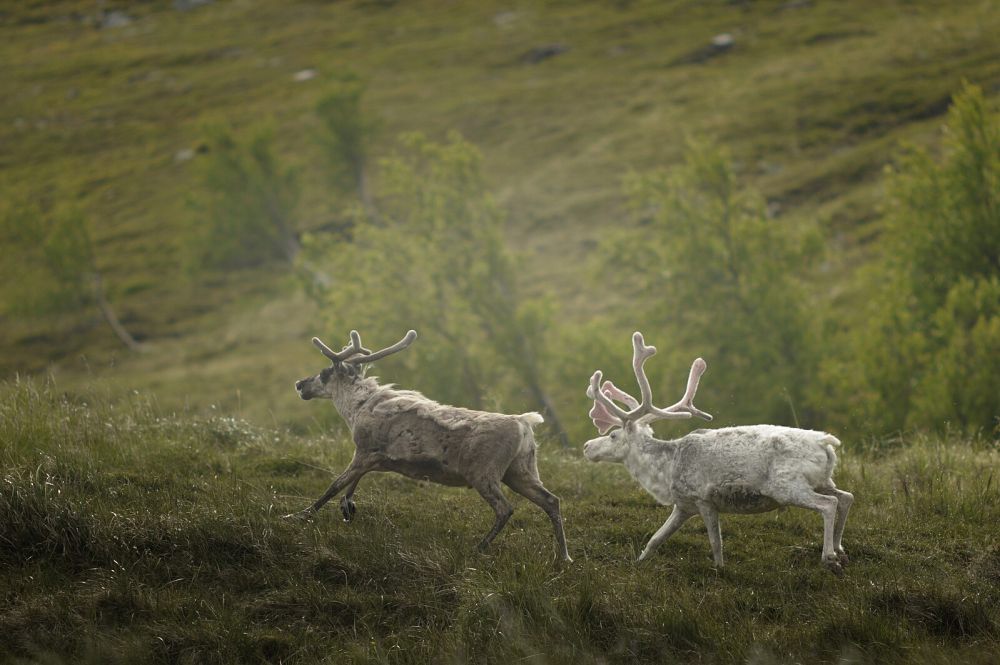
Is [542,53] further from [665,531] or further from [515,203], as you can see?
[665,531]

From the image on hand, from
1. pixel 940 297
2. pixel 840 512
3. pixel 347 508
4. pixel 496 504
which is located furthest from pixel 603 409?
pixel 940 297

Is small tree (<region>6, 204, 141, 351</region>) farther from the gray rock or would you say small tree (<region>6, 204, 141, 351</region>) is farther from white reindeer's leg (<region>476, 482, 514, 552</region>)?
white reindeer's leg (<region>476, 482, 514, 552</region>)

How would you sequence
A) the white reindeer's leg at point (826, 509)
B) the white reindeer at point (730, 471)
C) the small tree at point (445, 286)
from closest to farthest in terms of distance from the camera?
1. the white reindeer's leg at point (826, 509)
2. the white reindeer at point (730, 471)
3. the small tree at point (445, 286)

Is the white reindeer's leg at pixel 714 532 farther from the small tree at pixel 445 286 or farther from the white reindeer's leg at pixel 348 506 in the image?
the small tree at pixel 445 286

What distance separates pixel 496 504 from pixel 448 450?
2.22 feet

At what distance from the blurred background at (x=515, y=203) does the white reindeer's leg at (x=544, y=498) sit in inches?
159

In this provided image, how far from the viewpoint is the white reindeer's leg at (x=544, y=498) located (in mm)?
8094

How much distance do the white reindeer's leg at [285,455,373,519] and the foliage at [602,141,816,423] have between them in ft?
79.1

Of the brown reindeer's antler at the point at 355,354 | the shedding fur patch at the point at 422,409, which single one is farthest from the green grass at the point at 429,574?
the brown reindeer's antler at the point at 355,354

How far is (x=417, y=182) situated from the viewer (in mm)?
38750

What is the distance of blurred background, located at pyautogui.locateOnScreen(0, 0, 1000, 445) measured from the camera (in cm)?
2992

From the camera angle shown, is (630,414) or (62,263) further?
(62,263)

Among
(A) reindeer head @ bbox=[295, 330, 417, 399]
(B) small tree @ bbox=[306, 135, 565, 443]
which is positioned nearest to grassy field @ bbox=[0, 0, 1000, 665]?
(A) reindeer head @ bbox=[295, 330, 417, 399]

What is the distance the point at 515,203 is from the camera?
229 feet
